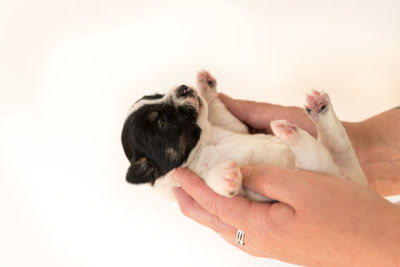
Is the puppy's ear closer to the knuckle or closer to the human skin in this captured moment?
the human skin

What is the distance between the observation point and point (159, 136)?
2033 mm

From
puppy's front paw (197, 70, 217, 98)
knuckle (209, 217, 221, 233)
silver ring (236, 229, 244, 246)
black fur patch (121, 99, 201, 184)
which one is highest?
puppy's front paw (197, 70, 217, 98)

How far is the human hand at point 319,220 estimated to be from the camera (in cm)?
157

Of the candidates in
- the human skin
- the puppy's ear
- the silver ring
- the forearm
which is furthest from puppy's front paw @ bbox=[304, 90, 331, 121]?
the puppy's ear

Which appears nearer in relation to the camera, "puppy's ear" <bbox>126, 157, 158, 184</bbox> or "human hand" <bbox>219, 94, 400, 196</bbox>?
"puppy's ear" <bbox>126, 157, 158, 184</bbox>

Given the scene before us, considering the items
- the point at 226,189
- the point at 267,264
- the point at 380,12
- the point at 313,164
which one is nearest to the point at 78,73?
the point at 226,189

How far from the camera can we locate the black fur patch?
2023mm

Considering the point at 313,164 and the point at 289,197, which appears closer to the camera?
the point at 289,197

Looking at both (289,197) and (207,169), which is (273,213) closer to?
(289,197)

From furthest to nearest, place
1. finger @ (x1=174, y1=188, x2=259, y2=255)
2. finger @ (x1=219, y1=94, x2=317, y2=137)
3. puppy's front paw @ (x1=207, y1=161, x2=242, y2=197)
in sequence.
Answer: finger @ (x1=219, y1=94, x2=317, y2=137), finger @ (x1=174, y1=188, x2=259, y2=255), puppy's front paw @ (x1=207, y1=161, x2=242, y2=197)

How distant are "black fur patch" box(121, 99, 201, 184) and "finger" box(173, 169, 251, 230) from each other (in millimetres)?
142

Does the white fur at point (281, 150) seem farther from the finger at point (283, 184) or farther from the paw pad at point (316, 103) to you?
the finger at point (283, 184)

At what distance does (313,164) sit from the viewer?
75.8 inches

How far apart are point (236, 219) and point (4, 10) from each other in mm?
2451
